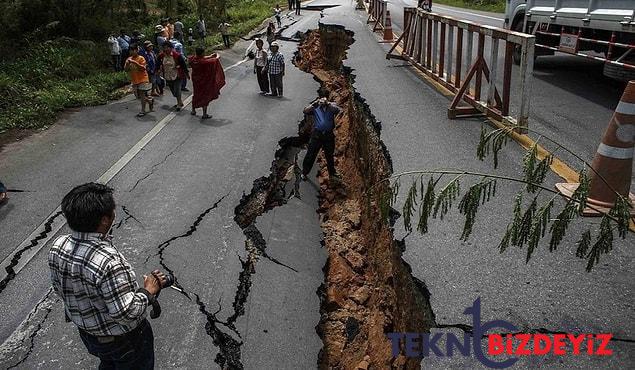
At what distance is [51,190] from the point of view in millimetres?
6340

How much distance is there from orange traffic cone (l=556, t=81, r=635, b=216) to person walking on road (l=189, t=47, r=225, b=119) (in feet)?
22.4

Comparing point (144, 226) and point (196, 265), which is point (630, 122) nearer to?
point (196, 265)

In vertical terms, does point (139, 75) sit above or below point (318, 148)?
above

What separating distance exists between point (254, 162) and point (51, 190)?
2591 mm

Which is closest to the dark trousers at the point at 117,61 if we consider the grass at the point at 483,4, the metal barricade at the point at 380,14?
the metal barricade at the point at 380,14

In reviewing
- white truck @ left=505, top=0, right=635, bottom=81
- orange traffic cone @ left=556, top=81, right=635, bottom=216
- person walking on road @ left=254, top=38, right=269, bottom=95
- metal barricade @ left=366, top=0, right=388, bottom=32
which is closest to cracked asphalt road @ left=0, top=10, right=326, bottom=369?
person walking on road @ left=254, top=38, right=269, bottom=95

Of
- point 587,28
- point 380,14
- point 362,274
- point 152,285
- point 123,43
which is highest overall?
point 380,14

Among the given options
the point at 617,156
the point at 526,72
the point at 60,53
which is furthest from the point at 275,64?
the point at 617,156

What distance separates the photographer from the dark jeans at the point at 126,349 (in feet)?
8.38

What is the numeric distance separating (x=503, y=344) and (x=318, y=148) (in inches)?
171

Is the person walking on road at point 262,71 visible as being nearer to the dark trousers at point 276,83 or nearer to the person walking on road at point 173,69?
the dark trousers at point 276,83

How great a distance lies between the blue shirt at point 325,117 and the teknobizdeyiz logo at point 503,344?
13.1 feet

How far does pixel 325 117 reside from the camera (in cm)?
693

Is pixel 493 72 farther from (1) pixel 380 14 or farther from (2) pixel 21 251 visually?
(1) pixel 380 14
